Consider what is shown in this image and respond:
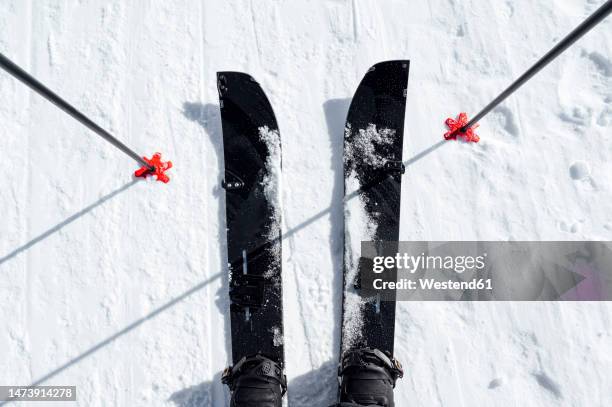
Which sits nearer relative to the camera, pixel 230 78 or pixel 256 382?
pixel 256 382

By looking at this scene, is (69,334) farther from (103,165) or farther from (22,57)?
(22,57)

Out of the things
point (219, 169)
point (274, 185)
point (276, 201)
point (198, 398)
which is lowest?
point (198, 398)

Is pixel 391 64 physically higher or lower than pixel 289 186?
higher

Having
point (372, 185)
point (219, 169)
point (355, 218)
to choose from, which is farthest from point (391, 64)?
point (219, 169)

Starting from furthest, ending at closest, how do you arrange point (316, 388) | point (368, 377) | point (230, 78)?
point (230, 78) < point (316, 388) < point (368, 377)

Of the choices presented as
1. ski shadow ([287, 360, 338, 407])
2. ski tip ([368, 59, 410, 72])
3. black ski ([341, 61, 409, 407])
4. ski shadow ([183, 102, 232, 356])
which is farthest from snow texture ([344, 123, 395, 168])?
ski shadow ([287, 360, 338, 407])

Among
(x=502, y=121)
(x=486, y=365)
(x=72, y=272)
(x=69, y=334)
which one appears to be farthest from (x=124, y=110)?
(x=486, y=365)

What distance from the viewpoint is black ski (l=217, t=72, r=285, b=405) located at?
9.73ft

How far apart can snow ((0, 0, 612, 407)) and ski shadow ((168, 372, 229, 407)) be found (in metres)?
0.01

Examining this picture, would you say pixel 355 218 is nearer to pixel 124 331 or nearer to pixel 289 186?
pixel 289 186

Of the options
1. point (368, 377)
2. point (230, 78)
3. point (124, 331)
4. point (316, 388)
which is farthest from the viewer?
point (230, 78)

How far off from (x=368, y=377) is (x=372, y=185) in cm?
134

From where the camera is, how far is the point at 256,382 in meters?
2.75

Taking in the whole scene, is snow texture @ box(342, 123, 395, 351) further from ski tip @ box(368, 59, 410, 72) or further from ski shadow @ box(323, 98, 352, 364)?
ski tip @ box(368, 59, 410, 72)
